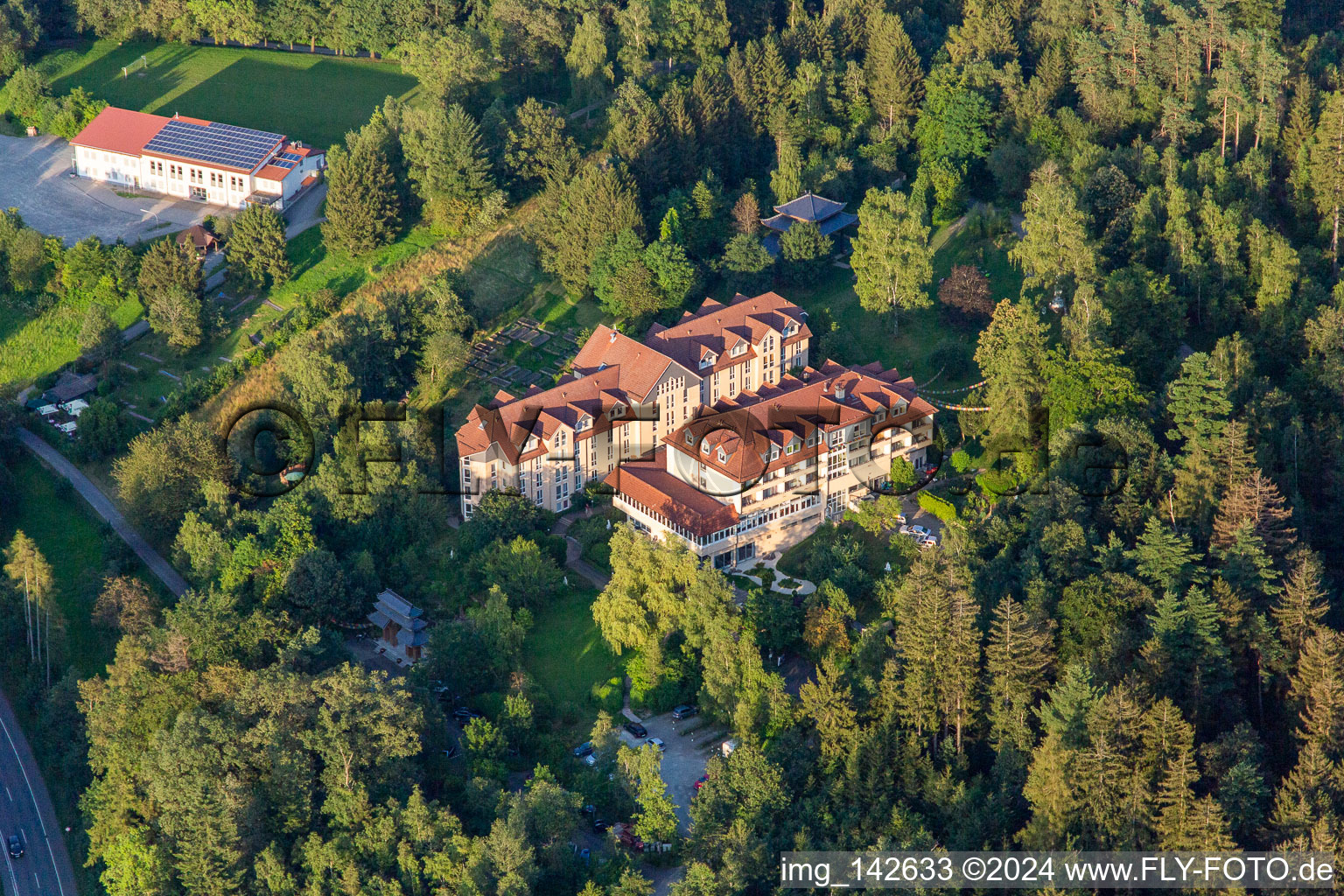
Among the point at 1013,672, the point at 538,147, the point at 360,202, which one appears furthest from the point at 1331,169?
the point at 360,202

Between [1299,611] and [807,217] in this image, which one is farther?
[807,217]

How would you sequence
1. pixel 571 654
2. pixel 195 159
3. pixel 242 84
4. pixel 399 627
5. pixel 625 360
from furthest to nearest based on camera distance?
pixel 242 84, pixel 195 159, pixel 625 360, pixel 399 627, pixel 571 654

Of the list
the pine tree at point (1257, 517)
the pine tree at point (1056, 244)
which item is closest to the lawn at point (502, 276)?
the pine tree at point (1056, 244)

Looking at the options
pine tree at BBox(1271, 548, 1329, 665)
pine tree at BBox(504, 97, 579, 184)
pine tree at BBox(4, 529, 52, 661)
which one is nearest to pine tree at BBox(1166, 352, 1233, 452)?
pine tree at BBox(1271, 548, 1329, 665)

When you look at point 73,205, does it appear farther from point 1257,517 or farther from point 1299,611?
point 1299,611

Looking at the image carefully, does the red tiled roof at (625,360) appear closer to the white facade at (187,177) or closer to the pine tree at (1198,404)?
the pine tree at (1198,404)

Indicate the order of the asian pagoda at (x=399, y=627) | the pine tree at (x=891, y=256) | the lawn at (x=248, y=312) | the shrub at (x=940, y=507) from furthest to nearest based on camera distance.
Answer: the lawn at (x=248, y=312)
the pine tree at (x=891, y=256)
the shrub at (x=940, y=507)
the asian pagoda at (x=399, y=627)

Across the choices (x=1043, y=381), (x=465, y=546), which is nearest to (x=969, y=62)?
(x=1043, y=381)
